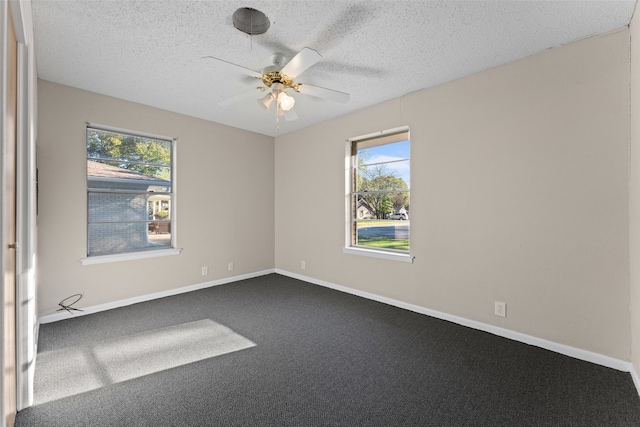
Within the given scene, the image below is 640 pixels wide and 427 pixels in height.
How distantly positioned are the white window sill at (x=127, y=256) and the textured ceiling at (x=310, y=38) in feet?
6.41

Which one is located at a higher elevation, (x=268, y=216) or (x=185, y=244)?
(x=268, y=216)

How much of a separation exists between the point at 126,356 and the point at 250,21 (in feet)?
9.27

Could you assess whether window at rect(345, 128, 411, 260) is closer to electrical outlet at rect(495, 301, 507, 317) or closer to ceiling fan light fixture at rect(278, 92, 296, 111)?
electrical outlet at rect(495, 301, 507, 317)

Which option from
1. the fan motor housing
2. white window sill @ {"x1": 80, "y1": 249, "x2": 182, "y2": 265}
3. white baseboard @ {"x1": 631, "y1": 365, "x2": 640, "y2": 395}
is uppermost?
the fan motor housing

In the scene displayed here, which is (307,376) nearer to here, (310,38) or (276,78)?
(276,78)

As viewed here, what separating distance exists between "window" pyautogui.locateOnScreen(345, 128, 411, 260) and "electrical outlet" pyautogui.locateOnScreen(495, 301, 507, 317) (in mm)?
1025

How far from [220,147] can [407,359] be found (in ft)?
12.7

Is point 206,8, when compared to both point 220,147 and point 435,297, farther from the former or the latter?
point 435,297

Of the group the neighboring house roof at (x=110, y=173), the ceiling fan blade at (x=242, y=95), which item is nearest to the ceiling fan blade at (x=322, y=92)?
the ceiling fan blade at (x=242, y=95)

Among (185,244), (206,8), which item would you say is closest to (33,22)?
(206,8)

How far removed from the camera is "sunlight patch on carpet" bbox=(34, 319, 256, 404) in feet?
6.88

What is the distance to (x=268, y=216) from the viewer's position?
5.36 m

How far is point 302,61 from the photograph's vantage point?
2.18 metres

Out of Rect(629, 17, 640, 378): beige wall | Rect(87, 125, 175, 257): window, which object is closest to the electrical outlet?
Rect(629, 17, 640, 378): beige wall
